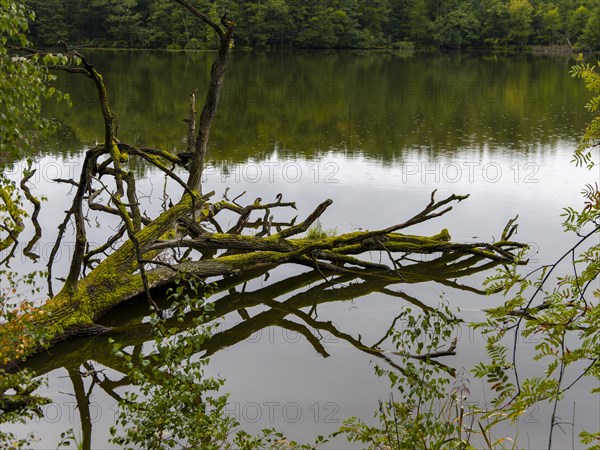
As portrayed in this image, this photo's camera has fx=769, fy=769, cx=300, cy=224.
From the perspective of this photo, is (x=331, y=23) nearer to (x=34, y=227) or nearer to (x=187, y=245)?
(x=34, y=227)

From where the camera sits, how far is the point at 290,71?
45.7 metres

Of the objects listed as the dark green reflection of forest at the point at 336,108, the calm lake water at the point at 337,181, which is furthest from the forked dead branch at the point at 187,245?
the dark green reflection of forest at the point at 336,108

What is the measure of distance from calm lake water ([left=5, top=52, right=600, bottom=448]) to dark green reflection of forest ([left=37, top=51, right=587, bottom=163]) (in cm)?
11

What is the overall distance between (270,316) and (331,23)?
60.3 metres

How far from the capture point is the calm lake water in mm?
8055

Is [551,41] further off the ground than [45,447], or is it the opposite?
[551,41]

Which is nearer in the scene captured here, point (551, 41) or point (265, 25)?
point (265, 25)

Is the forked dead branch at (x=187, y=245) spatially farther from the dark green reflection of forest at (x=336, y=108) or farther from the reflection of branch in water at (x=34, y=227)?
the dark green reflection of forest at (x=336, y=108)

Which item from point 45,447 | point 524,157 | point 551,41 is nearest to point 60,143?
point 524,157

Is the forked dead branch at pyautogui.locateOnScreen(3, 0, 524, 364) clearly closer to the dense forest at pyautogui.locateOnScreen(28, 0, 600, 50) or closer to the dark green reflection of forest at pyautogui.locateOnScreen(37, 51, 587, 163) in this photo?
the dark green reflection of forest at pyautogui.locateOnScreen(37, 51, 587, 163)

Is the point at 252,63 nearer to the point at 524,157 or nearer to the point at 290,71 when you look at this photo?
the point at 290,71

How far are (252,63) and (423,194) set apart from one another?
1376 inches

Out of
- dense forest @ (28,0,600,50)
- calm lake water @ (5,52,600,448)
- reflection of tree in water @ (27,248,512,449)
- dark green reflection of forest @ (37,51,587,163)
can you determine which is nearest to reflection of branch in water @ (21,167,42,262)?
calm lake water @ (5,52,600,448)

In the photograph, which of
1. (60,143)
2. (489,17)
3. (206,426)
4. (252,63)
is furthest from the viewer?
(489,17)
